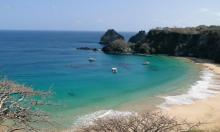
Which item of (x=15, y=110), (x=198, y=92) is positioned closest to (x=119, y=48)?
(x=198, y=92)

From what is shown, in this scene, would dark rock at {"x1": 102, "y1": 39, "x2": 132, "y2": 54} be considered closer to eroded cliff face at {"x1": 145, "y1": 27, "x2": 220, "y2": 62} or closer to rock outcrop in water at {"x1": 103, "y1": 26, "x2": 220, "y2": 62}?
rock outcrop in water at {"x1": 103, "y1": 26, "x2": 220, "y2": 62}

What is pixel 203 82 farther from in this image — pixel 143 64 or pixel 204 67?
pixel 143 64

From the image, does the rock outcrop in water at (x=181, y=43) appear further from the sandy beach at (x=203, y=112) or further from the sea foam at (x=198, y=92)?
the sandy beach at (x=203, y=112)

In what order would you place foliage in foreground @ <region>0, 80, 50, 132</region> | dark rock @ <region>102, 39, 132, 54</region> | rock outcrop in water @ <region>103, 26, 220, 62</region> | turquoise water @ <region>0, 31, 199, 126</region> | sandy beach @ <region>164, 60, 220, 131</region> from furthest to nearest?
1. dark rock @ <region>102, 39, 132, 54</region>
2. rock outcrop in water @ <region>103, 26, 220, 62</region>
3. turquoise water @ <region>0, 31, 199, 126</region>
4. sandy beach @ <region>164, 60, 220, 131</region>
5. foliage in foreground @ <region>0, 80, 50, 132</region>

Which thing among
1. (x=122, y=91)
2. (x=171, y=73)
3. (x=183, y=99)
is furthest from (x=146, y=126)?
(x=171, y=73)

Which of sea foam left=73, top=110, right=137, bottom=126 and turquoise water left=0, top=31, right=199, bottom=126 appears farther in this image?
turquoise water left=0, top=31, right=199, bottom=126

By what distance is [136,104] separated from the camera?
4362 cm

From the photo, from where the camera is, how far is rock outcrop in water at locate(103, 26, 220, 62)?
97.6m

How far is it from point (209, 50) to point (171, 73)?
97.1 ft

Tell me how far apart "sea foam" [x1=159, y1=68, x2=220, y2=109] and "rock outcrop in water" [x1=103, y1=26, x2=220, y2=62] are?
30.6 metres

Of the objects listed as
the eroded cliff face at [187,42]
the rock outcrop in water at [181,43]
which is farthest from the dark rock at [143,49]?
the eroded cliff face at [187,42]

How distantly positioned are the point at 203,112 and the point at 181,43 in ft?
223

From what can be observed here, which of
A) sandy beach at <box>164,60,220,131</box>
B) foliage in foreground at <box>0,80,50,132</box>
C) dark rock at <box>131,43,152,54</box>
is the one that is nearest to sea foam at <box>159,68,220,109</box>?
sandy beach at <box>164,60,220,131</box>

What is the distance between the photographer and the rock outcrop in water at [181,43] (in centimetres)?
9756
